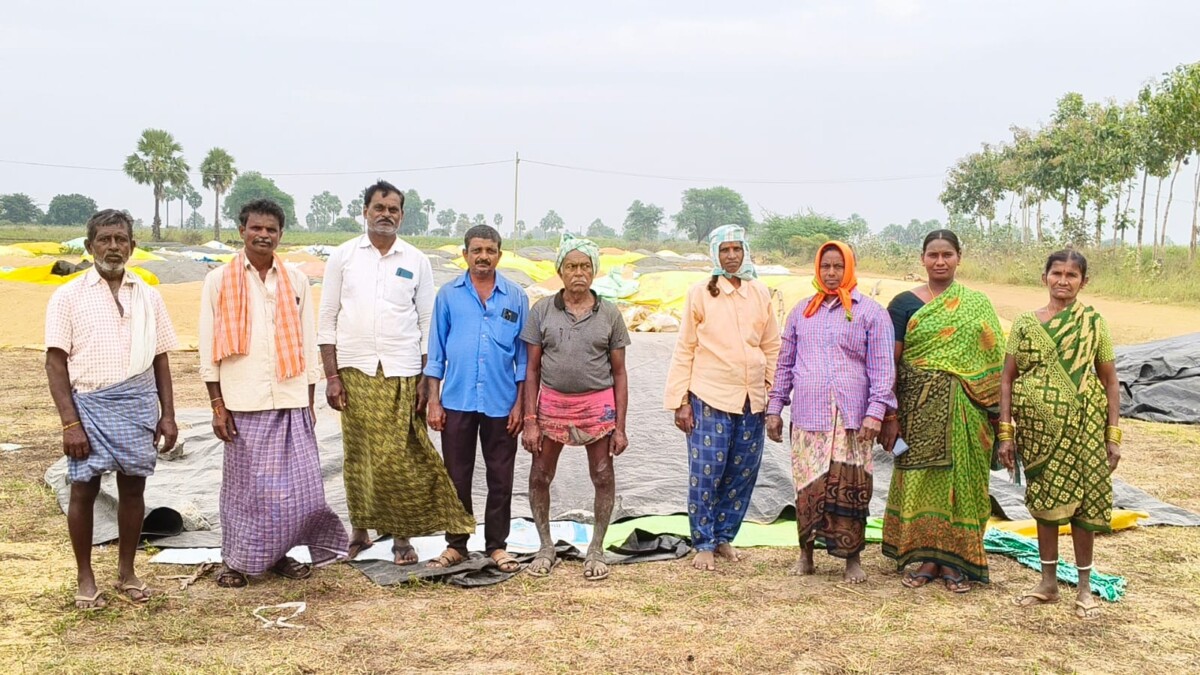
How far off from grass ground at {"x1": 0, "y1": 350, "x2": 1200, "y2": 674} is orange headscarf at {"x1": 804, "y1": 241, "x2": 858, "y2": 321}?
1188mm

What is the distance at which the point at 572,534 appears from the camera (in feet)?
16.4

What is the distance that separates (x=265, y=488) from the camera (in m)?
4.02

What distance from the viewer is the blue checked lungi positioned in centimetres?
A: 363

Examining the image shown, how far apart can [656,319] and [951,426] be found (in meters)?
10.1

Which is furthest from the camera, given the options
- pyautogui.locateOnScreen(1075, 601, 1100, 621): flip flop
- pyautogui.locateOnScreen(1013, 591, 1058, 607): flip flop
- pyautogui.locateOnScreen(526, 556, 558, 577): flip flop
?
pyautogui.locateOnScreen(526, 556, 558, 577): flip flop

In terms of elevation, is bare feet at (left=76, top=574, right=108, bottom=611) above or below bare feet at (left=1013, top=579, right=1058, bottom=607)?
below

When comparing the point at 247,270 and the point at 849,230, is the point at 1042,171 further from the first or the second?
the point at 247,270

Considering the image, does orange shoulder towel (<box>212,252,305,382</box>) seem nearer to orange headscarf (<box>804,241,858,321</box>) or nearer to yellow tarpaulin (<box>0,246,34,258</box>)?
orange headscarf (<box>804,241,858,321</box>)

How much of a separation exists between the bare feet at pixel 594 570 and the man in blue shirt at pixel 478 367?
32cm

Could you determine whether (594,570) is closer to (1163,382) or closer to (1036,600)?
(1036,600)

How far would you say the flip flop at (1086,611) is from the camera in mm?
3795

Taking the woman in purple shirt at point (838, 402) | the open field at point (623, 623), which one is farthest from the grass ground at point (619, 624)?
the woman in purple shirt at point (838, 402)

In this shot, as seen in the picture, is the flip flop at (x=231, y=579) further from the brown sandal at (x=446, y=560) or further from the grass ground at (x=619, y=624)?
the brown sandal at (x=446, y=560)

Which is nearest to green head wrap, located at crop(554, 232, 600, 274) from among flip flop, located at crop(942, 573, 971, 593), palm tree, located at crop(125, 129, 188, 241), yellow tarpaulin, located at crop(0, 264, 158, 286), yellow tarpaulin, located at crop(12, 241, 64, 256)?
flip flop, located at crop(942, 573, 971, 593)
